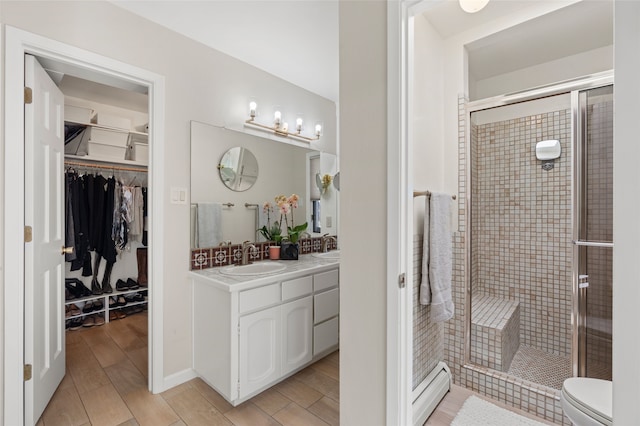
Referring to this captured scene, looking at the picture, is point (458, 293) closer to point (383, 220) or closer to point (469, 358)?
point (469, 358)

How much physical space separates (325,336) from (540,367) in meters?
1.59

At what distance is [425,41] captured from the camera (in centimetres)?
185

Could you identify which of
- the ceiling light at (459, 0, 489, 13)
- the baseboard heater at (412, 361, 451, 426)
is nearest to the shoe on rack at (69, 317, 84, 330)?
the baseboard heater at (412, 361, 451, 426)

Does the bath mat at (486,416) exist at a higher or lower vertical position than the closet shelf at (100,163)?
lower

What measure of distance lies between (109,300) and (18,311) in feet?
6.91

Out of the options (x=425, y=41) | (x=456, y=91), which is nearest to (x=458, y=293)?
(x=456, y=91)

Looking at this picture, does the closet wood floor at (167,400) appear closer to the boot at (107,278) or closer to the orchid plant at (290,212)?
the boot at (107,278)

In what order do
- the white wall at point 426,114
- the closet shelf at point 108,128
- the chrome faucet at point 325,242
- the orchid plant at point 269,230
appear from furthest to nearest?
the chrome faucet at point 325,242 → the closet shelf at point 108,128 → the orchid plant at point 269,230 → the white wall at point 426,114

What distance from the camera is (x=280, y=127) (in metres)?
2.86

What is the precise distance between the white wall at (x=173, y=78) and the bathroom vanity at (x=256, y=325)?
14cm

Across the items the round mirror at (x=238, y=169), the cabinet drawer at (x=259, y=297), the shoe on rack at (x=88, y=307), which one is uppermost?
the round mirror at (x=238, y=169)

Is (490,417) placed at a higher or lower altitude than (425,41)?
lower

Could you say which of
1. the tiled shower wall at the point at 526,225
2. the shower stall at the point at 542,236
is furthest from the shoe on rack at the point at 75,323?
the tiled shower wall at the point at 526,225

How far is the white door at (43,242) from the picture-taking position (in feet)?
5.15
